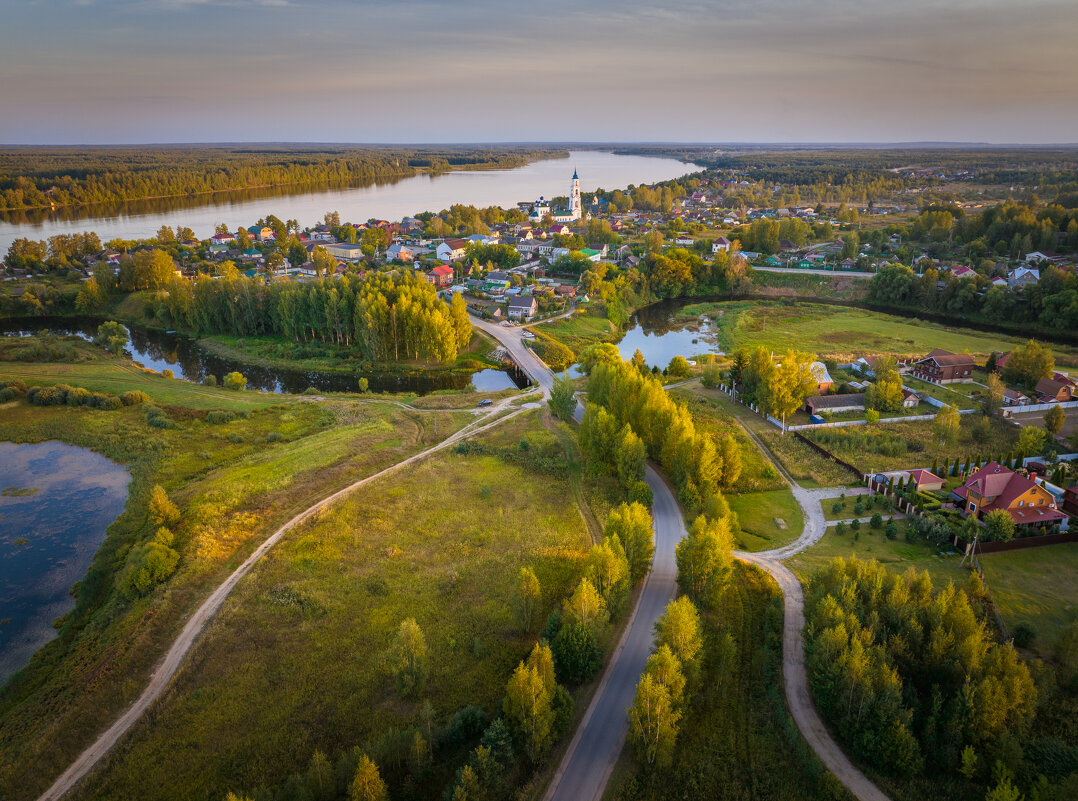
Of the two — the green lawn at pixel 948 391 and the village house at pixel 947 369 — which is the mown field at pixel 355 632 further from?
the village house at pixel 947 369

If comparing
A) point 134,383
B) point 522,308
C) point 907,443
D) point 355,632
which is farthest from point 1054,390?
point 134,383

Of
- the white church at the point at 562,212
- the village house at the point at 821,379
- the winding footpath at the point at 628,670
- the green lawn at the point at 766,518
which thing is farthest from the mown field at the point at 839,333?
the white church at the point at 562,212

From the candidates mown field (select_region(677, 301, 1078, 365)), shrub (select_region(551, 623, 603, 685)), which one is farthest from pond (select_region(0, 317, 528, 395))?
shrub (select_region(551, 623, 603, 685))

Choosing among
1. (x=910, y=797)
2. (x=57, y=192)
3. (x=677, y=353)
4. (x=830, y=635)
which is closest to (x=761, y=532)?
(x=830, y=635)

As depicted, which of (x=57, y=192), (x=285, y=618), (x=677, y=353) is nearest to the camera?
(x=285, y=618)

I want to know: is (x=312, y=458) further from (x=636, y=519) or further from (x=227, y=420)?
(x=636, y=519)

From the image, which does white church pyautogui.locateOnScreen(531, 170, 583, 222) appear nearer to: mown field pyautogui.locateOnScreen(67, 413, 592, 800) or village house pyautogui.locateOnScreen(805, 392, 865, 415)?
village house pyautogui.locateOnScreen(805, 392, 865, 415)

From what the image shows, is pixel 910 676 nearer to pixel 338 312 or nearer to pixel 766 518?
pixel 766 518
